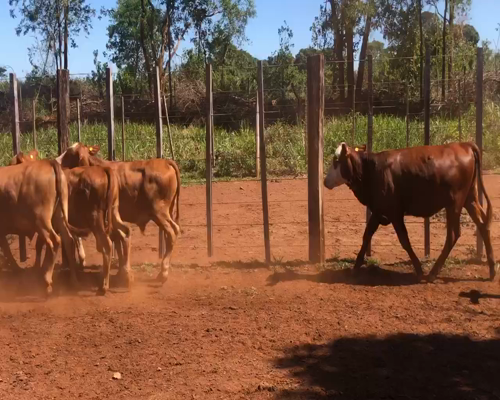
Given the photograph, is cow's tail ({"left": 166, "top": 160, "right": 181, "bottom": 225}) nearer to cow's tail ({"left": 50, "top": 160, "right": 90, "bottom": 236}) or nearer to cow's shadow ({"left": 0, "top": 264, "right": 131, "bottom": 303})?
cow's shadow ({"left": 0, "top": 264, "right": 131, "bottom": 303})

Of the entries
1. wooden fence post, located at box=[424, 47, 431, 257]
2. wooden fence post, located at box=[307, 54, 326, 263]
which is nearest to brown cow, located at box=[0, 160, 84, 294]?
wooden fence post, located at box=[307, 54, 326, 263]

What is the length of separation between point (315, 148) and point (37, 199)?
145 inches

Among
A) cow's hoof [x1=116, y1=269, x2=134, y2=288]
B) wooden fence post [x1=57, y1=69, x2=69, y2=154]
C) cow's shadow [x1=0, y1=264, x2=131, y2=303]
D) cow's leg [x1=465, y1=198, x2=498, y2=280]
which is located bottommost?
cow's shadow [x1=0, y1=264, x2=131, y2=303]

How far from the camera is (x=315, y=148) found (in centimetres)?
891

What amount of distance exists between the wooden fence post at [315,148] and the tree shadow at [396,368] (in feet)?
9.68

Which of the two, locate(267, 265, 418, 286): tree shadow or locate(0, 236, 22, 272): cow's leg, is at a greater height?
locate(0, 236, 22, 272): cow's leg

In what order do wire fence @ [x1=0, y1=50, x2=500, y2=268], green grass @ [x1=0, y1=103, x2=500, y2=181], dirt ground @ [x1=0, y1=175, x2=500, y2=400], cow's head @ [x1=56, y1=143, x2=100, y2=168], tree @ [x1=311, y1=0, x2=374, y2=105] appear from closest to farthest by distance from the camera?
dirt ground @ [x1=0, y1=175, x2=500, y2=400] → cow's head @ [x1=56, y1=143, x2=100, y2=168] → wire fence @ [x1=0, y1=50, x2=500, y2=268] → green grass @ [x1=0, y1=103, x2=500, y2=181] → tree @ [x1=311, y1=0, x2=374, y2=105]

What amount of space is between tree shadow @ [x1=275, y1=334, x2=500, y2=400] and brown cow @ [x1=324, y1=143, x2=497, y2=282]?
89.9 inches

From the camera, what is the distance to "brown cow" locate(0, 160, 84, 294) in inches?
309

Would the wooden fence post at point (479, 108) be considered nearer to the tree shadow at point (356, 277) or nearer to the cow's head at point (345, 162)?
the tree shadow at point (356, 277)

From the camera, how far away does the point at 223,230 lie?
38.0 feet

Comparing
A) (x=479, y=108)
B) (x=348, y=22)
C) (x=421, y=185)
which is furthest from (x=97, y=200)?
(x=348, y=22)

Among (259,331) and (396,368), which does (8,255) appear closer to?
(259,331)

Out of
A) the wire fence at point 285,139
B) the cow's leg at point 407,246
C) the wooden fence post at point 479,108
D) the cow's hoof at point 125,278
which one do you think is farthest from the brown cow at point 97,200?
the wooden fence post at point 479,108
